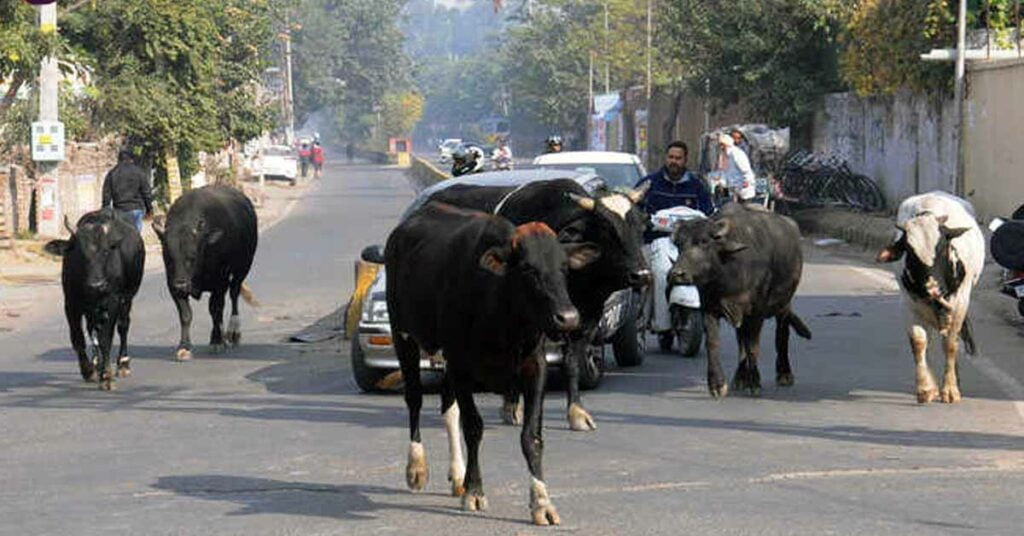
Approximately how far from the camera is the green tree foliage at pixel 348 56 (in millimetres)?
138500

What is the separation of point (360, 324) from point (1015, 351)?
621 cm

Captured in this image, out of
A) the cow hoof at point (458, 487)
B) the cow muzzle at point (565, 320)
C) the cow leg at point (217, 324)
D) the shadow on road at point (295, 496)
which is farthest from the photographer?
the cow leg at point (217, 324)

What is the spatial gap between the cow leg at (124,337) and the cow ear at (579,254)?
7581 mm

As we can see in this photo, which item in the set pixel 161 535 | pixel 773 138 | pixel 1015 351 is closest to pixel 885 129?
pixel 773 138

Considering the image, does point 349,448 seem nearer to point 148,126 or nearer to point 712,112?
point 148,126

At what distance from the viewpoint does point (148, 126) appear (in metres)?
→ 41.6

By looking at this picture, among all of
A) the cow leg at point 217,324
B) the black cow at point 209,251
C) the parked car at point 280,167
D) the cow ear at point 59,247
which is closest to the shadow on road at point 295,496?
the cow ear at point 59,247

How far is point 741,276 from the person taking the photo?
14.1m

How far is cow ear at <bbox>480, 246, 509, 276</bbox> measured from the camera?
9109 millimetres

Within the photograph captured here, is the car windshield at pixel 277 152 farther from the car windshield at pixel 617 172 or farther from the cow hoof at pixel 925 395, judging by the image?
the cow hoof at pixel 925 395

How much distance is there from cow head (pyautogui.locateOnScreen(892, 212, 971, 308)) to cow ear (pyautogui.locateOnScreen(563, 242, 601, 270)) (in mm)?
4752

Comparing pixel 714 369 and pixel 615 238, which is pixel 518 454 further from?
pixel 714 369

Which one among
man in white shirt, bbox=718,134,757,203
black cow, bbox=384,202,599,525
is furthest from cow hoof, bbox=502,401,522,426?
man in white shirt, bbox=718,134,757,203

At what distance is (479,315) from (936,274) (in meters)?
5.44
